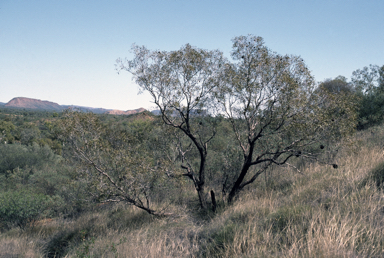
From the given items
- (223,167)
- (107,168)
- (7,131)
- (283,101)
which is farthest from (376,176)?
(7,131)

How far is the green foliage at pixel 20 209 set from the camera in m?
11.5

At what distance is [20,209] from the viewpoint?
459 inches

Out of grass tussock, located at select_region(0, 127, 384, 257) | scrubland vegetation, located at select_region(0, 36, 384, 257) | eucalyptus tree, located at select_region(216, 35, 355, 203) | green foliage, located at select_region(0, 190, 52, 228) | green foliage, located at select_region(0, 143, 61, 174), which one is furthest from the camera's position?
green foliage, located at select_region(0, 143, 61, 174)

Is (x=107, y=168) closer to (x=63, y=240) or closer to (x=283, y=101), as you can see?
(x=63, y=240)

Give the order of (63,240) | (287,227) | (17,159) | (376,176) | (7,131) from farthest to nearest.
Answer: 1. (7,131)
2. (17,159)
3. (63,240)
4. (376,176)
5. (287,227)

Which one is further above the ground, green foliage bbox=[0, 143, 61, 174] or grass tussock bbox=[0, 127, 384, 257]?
grass tussock bbox=[0, 127, 384, 257]

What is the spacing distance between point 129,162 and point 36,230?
7009mm

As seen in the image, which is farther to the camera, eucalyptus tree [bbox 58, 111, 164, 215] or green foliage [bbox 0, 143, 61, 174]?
green foliage [bbox 0, 143, 61, 174]

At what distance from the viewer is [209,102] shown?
9.07m

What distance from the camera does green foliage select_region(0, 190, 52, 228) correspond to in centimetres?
1155

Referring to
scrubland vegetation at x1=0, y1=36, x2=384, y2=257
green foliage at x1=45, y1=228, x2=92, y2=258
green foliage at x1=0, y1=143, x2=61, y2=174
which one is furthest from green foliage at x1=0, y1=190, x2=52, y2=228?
green foliage at x1=0, y1=143, x2=61, y2=174

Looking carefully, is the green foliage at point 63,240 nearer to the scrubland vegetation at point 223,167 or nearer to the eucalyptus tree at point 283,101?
the scrubland vegetation at point 223,167

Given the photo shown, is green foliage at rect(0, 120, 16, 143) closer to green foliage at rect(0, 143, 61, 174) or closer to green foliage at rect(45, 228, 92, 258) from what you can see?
green foliage at rect(0, 143, 61, 174)

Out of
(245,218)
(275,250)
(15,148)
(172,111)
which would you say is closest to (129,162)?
(172,111)
